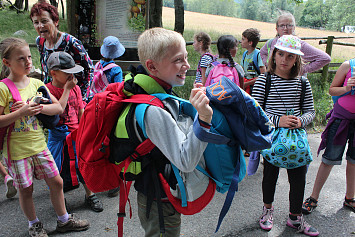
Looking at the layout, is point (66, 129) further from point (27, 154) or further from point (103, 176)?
point (103, 176)

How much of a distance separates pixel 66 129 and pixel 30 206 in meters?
→ 0.80

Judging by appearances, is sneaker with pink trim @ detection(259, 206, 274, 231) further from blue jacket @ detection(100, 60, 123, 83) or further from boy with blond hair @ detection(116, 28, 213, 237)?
blue jacket @ detection(100, 60, 123, 83)

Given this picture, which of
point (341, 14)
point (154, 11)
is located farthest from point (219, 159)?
point (341, 14)

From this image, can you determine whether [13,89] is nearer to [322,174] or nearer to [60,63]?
[60,63]

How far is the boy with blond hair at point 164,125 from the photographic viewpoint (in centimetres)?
134

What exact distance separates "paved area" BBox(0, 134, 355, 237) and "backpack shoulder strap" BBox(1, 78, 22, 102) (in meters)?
1.31

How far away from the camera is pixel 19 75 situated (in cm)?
252

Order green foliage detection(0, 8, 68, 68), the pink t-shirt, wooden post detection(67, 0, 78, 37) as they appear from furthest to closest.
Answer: green foliage detection(0, 8, 68, 68)
wooden post detection(67, 0, 78, 37)
the pink t-shirt

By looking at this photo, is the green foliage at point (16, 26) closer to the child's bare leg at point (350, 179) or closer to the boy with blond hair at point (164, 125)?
the boy with blond hair at point (164, 125)

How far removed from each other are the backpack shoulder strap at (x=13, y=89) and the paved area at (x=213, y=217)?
1307 millimetres

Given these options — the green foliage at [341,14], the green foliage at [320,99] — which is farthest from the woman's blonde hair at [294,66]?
the green foliage at [341,14]

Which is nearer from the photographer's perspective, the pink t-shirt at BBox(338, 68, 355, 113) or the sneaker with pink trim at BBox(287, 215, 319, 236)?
the sneaker with pink trim at BBox(287, 215, 319, 236)

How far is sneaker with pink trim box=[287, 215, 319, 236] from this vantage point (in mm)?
2900

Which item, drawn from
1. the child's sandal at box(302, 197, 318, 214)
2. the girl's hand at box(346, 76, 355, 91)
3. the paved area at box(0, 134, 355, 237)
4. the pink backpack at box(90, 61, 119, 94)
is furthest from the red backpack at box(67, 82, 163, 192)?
the child's sandal at box(302, 197, 318, 214)
